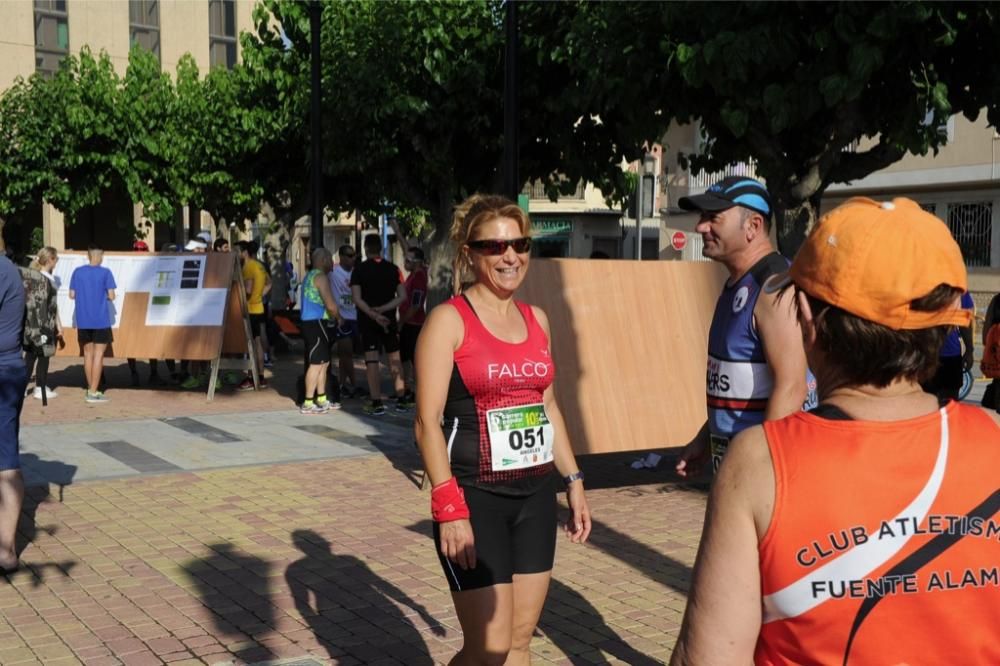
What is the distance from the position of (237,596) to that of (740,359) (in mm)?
3098

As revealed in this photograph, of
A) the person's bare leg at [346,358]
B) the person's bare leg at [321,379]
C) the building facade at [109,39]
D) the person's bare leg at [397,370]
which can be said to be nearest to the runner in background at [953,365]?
the person's bare leg at [397,370]

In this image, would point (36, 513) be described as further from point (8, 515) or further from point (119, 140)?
point (119, 140)

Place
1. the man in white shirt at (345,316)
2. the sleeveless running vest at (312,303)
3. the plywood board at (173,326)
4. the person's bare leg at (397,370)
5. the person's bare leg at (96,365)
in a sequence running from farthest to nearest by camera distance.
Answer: the plywood board at (173,326) < the person's bare leg at (96,365) < the man in white shirt at (345,316) < the person's bare leg at (397,370) < the sleeveless running vest at (312,303)

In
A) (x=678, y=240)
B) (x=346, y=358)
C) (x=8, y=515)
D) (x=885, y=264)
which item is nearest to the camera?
(x=885, y=264)

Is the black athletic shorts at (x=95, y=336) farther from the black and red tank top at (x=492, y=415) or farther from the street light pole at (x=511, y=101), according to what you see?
the black and red tank top at (x=492, y=415)

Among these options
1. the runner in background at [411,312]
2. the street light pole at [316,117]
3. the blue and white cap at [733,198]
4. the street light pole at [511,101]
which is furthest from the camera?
the street light pole at [316,117]

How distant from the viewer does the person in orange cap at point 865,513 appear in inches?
62.8

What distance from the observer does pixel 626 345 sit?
8.30m

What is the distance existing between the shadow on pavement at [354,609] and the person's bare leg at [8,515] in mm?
1505

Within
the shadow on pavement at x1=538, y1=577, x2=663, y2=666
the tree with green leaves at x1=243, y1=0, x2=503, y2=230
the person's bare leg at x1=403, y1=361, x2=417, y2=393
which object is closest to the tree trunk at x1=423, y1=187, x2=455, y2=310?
the tree with green leaves at x1=243, y1=0, x2=503, y2=230

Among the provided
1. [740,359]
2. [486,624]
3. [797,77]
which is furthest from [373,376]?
[486,624]

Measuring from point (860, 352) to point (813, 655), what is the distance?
1.48 ft

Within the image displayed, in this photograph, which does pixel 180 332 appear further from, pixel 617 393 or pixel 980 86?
pixel 980 86

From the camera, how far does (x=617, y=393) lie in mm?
8180
